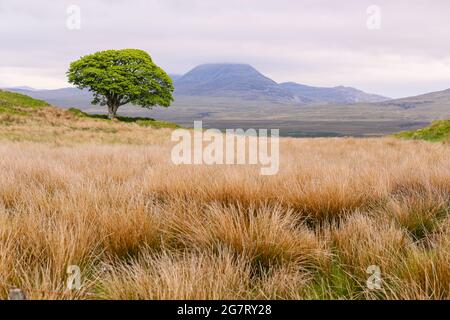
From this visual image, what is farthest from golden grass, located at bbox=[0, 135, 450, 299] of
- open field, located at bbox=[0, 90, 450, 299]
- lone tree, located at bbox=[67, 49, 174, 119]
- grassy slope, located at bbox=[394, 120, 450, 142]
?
lone tree, located at bbox=[67, 49, 174, 119]

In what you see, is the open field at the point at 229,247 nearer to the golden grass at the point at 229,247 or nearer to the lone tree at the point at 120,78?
the golden grass at the point at 229,247

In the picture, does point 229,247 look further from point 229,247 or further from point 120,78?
point 120,78

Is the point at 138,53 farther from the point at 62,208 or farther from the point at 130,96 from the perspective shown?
the point at 62,208

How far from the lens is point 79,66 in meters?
42.2

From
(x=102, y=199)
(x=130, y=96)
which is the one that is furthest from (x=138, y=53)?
(x=102, y=199)

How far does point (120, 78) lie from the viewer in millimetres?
40938

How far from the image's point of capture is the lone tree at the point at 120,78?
4094 cm

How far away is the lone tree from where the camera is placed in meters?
40.9

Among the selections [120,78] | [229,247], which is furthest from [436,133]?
[120,78]

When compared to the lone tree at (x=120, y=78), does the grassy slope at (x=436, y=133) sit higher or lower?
lower

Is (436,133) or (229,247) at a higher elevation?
(436,133)

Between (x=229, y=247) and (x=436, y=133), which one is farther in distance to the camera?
(x=436, y=133)

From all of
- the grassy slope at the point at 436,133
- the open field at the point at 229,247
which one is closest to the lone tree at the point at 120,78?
the grassy slope at the point at 436,133
